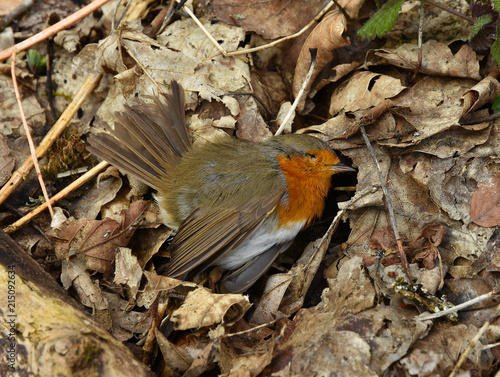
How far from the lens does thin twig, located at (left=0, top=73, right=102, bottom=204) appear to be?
12.5ft

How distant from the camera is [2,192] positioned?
377 centimetres

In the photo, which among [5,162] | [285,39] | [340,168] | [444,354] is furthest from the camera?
[285,39]

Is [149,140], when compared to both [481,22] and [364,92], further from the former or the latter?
[481,22]

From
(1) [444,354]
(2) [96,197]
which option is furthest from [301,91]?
(1) [444,354]

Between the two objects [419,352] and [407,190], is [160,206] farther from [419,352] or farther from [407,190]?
[419,352]

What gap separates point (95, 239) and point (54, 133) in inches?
47.9

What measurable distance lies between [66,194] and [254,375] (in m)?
2.17

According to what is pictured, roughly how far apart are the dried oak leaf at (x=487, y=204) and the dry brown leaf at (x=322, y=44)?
161cm

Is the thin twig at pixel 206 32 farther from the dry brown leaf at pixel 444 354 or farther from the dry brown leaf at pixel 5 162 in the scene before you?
the dry brown leaf at pixel 444 354

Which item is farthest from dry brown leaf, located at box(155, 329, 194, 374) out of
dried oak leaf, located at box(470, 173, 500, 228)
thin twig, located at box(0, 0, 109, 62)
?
thin twig, located at box(0, 0, 109, 62)

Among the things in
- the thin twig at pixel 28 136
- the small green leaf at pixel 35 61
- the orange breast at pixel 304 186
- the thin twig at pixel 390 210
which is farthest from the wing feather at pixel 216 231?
the small green leaf at pixel 35 61

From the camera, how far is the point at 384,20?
3375 millimetres

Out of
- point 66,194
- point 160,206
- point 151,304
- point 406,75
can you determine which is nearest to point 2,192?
point 66,194

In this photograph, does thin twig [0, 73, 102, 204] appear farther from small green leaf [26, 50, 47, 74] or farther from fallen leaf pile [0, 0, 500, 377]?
small green leaf [26, 50, 47, 74]
